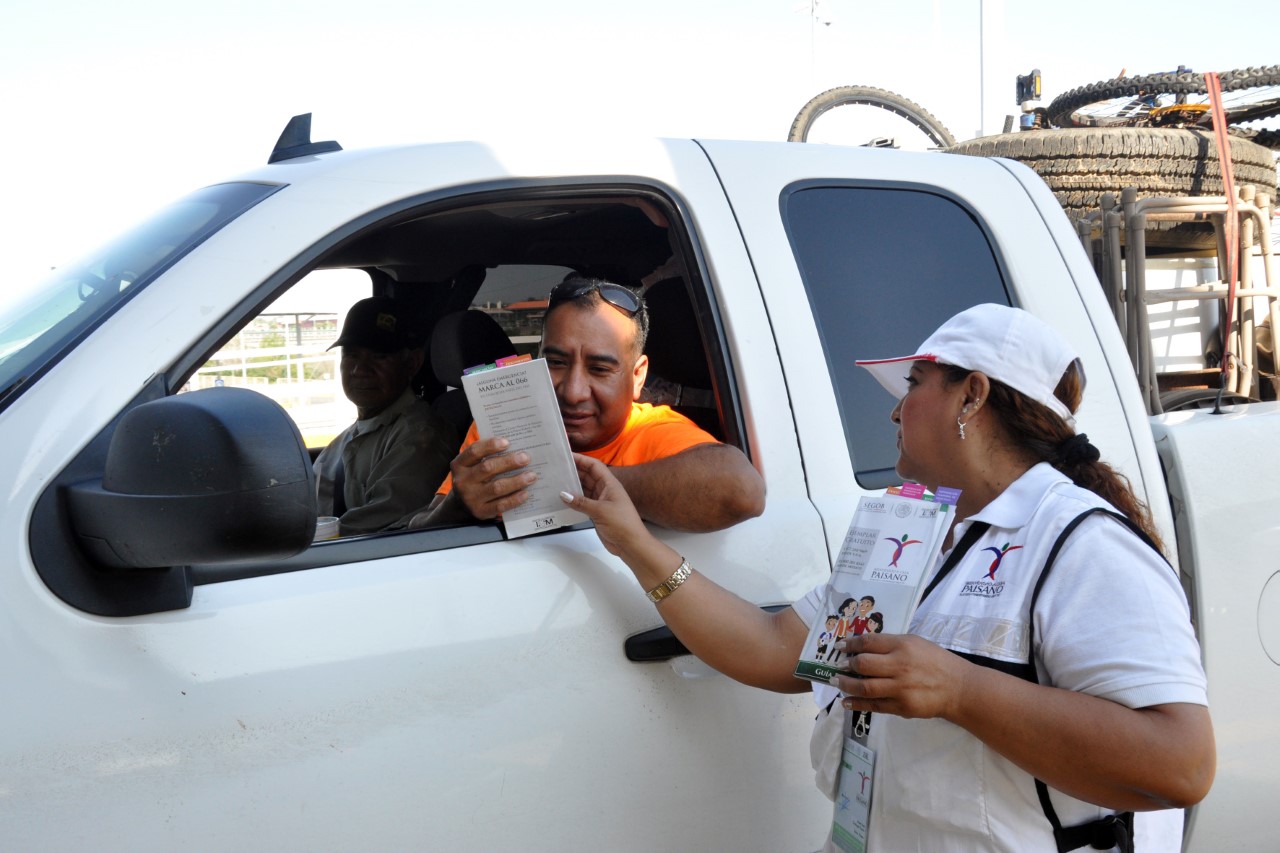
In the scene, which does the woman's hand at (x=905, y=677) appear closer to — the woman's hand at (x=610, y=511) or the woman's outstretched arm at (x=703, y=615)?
the woman's outstretched arm at (x=703, y=615)

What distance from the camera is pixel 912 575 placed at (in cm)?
162

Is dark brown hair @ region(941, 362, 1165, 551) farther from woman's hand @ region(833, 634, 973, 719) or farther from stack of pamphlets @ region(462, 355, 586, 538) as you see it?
stack of pamphlets @ region(462, 355, 586, 538)

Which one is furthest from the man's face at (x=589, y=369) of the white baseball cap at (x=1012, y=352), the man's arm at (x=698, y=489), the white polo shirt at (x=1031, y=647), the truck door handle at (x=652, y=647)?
the white polo shirt at (x=1031, y=647)

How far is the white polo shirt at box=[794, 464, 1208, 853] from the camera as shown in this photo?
5.25 feet

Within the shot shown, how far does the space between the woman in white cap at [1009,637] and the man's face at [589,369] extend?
48 centimetres

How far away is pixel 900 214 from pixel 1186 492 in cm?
83

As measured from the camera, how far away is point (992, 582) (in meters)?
1.74

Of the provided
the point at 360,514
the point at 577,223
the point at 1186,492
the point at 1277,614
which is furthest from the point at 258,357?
the point at 1277,614

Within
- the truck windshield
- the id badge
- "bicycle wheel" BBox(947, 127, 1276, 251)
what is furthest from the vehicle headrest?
"bicycle wheel" BBox(947, 127, 1276, 251)

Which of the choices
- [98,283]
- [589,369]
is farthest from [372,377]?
[98,283]

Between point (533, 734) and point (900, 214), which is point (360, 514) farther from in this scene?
point (900, 214)

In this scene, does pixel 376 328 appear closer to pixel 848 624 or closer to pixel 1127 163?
pixel 848 624

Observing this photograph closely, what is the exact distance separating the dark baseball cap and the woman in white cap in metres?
1.55

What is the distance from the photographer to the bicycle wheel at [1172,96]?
596 cm
